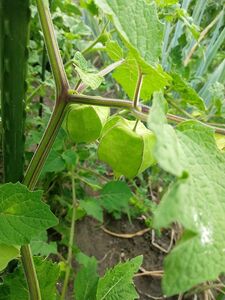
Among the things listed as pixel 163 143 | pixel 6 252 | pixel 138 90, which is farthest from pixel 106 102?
pixel 6 252

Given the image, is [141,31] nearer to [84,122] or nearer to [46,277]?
[84,122]

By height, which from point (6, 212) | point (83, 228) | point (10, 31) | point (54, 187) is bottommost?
point (83, 228)

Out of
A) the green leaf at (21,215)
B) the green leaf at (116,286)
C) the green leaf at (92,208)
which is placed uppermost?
Answer: the green leaf at (21,215)

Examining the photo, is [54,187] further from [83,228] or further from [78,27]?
[78,27]

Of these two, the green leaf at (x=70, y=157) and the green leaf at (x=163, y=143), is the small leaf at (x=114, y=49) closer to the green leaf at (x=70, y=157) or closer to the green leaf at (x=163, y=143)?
the green leaf at (x=163, y=143)

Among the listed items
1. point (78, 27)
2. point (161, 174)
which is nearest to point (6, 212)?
point (78, 27)

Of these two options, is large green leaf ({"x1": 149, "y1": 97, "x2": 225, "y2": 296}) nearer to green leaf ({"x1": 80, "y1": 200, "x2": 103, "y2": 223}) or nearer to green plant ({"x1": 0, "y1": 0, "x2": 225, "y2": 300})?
green plant ({"x1": 0, "y1": 0, "x2": 225, "y2": 300})

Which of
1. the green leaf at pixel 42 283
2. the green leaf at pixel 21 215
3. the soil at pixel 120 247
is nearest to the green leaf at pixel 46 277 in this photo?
the green leaf at pixel 42 283
